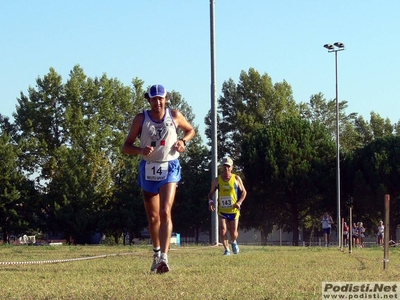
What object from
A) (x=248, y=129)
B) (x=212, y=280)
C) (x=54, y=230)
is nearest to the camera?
(x=212, y=280)

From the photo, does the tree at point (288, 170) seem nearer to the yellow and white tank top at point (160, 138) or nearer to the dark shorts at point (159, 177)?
the dark shorts at point (159, 177)

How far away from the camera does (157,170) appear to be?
10562 millimetres

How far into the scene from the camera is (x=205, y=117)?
288ft

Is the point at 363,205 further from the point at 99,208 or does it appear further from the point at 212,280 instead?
the point at 212,280

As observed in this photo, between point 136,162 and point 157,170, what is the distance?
230 feet

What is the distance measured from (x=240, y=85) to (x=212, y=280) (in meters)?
77.9

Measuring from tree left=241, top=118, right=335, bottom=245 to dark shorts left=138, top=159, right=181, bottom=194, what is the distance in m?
59.4

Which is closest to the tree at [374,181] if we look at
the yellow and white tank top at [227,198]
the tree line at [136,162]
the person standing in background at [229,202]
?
the tree line at [136,162]

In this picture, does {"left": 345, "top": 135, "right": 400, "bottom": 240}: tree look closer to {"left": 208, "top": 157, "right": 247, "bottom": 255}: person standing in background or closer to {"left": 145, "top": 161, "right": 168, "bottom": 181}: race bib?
{"left": 208, "top": 157, "right": 247, "bottom": 255}: person standing in background

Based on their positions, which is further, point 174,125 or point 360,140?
point 360,140

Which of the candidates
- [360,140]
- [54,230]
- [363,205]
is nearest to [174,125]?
[363,205]

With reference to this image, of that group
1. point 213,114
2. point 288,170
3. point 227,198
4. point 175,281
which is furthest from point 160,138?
point 288,170

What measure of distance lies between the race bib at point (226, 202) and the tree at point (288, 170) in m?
52.4

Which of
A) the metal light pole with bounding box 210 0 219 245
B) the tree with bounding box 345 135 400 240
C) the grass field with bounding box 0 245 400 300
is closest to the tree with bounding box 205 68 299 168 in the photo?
the tree with bounding box 345 135 400 240
